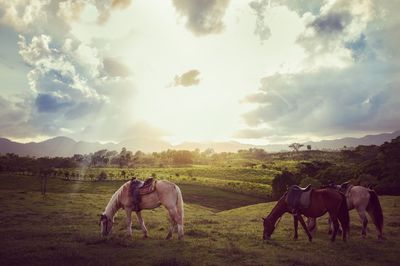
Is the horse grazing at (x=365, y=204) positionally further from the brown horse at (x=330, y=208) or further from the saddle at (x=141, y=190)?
the saddle at (x=141, y=190)

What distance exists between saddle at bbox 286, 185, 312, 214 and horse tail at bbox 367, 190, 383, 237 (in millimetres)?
4422

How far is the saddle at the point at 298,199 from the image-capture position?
17094mm

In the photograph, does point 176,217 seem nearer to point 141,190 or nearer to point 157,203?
point 157,203

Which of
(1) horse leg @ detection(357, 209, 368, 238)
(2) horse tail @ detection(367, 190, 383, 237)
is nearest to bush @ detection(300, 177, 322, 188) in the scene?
(2) horse tail @ detection(367, 190, 383, 237)

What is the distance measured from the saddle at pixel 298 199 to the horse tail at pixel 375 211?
14.5 ft

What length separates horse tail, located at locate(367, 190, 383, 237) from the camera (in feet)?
59.9

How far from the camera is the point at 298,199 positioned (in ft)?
56.8

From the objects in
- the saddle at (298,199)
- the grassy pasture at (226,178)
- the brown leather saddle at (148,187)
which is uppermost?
the brown leather saddle at (148,187)

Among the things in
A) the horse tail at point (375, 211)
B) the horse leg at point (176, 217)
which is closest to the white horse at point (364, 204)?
the horse tail at point (375, 211)

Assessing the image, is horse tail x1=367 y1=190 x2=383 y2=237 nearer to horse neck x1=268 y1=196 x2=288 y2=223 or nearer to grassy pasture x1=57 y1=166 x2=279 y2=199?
horse neck x1=268 y1=196 x2=288 y2=223

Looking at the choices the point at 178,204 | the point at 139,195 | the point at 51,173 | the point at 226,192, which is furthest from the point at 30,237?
the point at 51,173

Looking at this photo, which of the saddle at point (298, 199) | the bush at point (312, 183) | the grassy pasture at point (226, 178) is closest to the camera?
the saddle at point (298, 199)

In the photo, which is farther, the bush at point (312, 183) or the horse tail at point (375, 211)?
the bush at point (312, 183)

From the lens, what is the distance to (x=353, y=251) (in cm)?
1468
